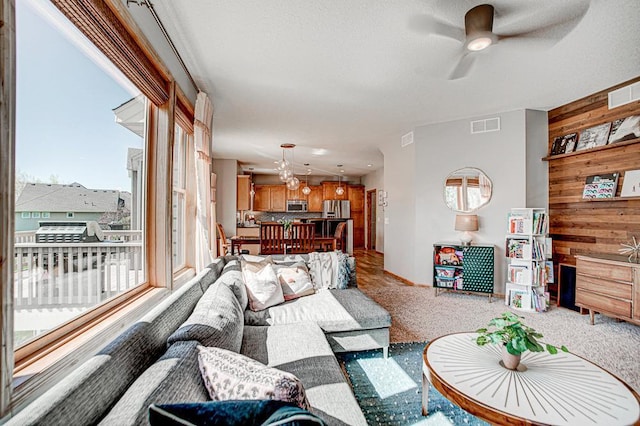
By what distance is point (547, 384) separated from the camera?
1.44 meters

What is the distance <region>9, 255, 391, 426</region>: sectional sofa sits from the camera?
806mm

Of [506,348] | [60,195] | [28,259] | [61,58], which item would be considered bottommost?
[506,348]

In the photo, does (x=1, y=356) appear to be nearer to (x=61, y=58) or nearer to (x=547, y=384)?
(x=61, y=58)

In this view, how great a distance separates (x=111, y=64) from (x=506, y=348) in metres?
2.70

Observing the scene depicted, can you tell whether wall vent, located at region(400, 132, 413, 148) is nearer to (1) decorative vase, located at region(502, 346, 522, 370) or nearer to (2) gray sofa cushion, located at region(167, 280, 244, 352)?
(1) decorative vase, located at region(502, 346, 522, 370)

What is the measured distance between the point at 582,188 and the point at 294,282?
3.91 metres

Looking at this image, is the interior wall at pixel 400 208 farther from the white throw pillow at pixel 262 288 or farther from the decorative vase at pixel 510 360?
the decorative vase at pixel 510 360

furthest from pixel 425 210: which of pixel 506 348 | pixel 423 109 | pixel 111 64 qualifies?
pixel 111 64

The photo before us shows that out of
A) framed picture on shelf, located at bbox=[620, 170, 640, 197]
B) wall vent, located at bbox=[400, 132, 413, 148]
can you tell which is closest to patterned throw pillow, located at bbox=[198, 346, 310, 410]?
framed picture on shelf, located at bbox=[620, 170, 640, 197]

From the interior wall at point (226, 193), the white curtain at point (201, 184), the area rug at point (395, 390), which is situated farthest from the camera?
the interior wall at point (226, 193)

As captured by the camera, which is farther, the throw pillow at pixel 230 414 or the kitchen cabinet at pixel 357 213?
the kitchen cabinet at pixel 357 213

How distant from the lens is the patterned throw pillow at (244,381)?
0.90m

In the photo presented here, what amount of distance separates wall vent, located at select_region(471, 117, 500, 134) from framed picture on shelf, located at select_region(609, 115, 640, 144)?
1.24 m

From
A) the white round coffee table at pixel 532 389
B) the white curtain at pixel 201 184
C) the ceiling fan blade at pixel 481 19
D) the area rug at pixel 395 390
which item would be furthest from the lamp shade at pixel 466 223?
the white curtain at pixel 201 184
